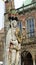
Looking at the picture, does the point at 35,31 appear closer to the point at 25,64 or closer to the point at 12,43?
the point at 25,64

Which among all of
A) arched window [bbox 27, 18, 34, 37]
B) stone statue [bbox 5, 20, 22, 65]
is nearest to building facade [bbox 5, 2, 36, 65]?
arched window [bbox 27, 18, 34, 37]

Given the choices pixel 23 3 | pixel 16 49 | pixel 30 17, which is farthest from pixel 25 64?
pixel 16 49

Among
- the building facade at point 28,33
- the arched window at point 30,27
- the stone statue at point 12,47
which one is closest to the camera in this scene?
the stone statue at point 12,47

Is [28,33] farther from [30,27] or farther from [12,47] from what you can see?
[12,47]

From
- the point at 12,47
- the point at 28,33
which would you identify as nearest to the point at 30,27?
the point at 28,33

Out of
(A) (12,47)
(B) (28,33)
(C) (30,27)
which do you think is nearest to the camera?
(A) (12,47)

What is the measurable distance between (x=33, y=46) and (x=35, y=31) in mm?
1700

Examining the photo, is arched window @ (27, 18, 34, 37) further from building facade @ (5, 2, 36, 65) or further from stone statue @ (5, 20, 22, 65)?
stone statue @ (5, 20, 22, 65)

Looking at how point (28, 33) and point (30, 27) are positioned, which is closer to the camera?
point (28, 33)

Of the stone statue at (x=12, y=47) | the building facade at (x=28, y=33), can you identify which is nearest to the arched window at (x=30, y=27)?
the building facade at (x=28, y=33)

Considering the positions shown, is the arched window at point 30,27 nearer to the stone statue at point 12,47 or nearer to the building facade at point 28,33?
the building facade at point 28,33

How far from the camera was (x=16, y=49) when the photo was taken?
7.59 meters

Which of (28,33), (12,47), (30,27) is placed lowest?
(12,47)

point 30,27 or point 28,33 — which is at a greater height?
point 30,27
